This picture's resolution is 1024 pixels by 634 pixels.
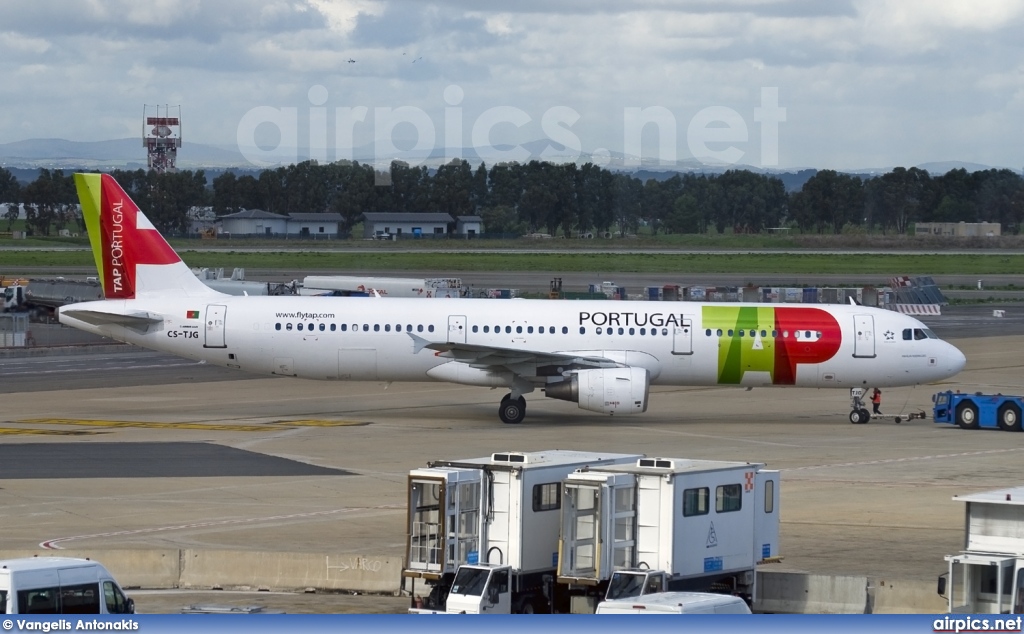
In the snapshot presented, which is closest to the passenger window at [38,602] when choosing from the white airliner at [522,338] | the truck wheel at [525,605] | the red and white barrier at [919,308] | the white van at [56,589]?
the white van at [56,589]

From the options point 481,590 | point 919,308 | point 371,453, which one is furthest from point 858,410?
point 919,308

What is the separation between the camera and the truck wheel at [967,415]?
43750mm

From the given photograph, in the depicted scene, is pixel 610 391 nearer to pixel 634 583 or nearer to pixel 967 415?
pixel 967 415

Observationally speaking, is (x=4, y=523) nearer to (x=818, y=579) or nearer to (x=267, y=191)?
(x=818, y=579)

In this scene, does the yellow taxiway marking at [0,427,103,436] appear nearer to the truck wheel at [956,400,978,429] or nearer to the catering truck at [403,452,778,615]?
the catering truck at [403,452,778,615]

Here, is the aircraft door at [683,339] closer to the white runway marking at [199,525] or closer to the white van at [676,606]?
the white runway marking at [199,525]

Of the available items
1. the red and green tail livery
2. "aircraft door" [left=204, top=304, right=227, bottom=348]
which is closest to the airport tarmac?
"aircraft door" [left=204, top=304, right=227, bottom=348]

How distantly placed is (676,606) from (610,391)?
2556 cm

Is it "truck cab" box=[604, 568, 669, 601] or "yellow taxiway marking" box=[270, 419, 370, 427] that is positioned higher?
"truck cab" box=[604, 568, 669, 601]

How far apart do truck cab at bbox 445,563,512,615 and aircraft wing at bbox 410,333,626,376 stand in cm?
2214

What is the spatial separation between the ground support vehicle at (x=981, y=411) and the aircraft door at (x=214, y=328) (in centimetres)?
2237

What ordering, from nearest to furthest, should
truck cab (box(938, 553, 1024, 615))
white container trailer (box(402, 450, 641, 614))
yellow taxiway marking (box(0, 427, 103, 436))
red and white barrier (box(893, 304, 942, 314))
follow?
truck cab (box(938, 553, 1024, 615)) < white container trailer (box(402, 450, 641, 614)) < yellow taxiway marking (box(0, 427, 103, 436)) < red and white barrier (box(893, 304, 942, 314))

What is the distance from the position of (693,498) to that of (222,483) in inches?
615

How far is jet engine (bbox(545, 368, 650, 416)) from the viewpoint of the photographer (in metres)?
41.1
